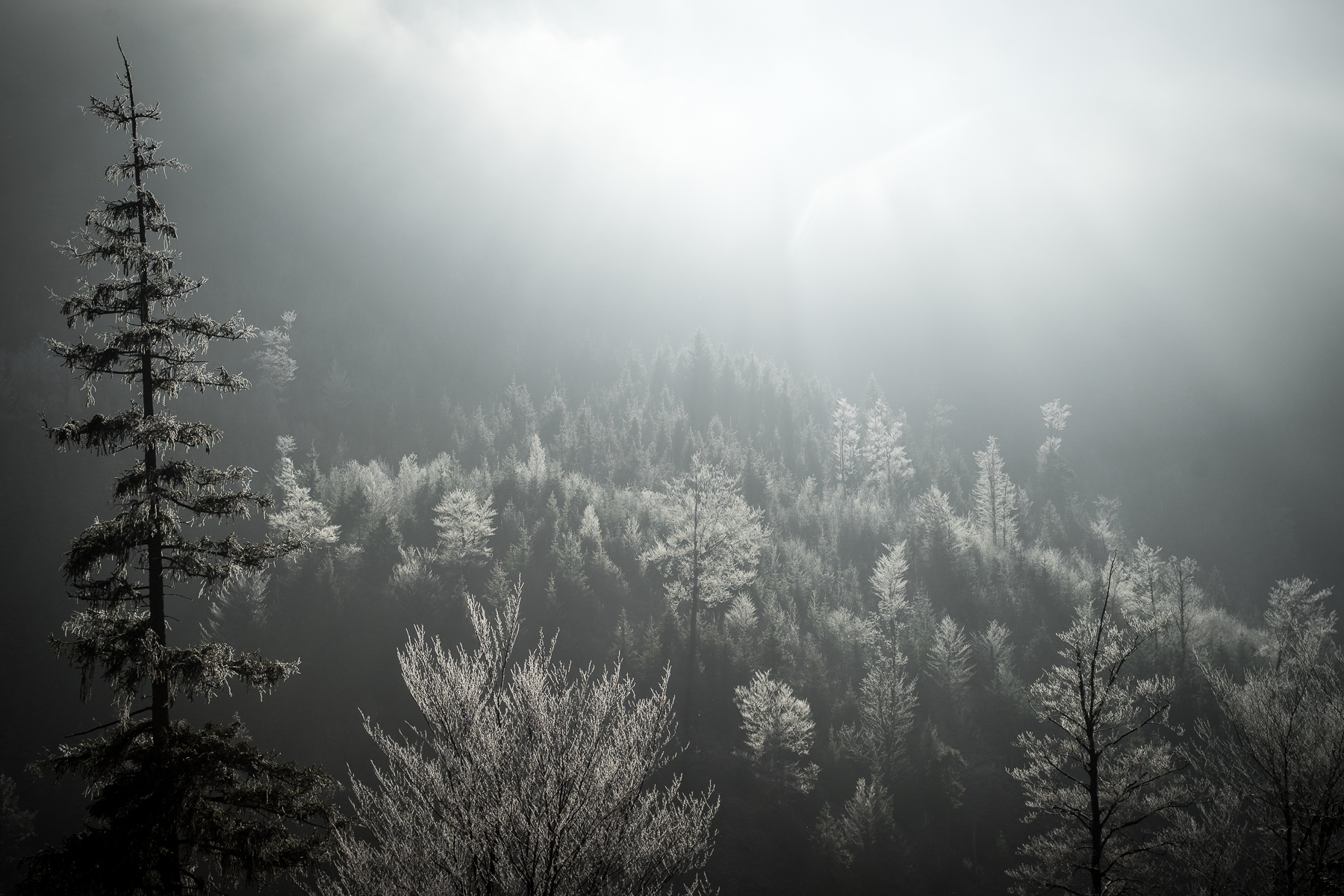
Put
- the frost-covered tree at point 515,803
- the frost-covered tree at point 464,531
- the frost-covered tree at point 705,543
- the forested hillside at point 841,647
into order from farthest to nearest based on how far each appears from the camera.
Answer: the frost-covered tree at point 464,531
the frost-covered tree at point 705,543
the forested hillside at point 841,647
the frost-covered tree at point 515,803

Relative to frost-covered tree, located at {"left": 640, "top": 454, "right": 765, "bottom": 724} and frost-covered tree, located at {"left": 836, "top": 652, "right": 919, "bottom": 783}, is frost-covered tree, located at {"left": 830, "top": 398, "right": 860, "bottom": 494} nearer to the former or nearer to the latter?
frost-covered tree, located at {"left": 836, "top": 652, "right": 919, "bottom": 783}

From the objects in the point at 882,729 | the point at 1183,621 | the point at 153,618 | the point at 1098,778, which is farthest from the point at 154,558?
the point at 1183,621

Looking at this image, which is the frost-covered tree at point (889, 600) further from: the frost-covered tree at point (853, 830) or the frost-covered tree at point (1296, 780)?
the frost-covered tree at point (1296, 780)

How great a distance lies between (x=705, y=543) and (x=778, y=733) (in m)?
10.1

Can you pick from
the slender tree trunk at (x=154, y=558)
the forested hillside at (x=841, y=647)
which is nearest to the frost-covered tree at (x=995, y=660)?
the forested hillside at (x=841, y=647)

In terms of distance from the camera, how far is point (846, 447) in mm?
77062

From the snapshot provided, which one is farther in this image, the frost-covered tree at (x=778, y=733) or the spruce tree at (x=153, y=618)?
the frost-covered tree at (x=778, y=733)

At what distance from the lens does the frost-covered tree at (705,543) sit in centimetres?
3234

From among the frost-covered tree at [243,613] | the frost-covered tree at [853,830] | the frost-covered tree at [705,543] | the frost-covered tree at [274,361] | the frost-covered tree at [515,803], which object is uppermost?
the frost-covered tree at [274,361]

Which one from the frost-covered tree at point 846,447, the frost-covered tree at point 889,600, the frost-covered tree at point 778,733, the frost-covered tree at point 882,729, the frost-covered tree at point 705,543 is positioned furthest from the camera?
the frost-covered tree at point 846,447

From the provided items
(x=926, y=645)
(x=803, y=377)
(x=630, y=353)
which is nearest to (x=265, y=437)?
(x=630, y=353)

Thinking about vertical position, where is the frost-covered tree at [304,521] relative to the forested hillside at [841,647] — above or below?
above

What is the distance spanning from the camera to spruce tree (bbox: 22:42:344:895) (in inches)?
301

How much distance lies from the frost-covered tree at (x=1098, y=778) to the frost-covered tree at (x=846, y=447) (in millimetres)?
37373
